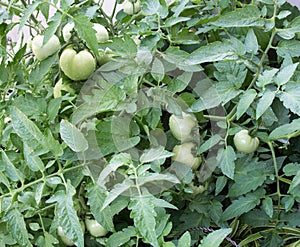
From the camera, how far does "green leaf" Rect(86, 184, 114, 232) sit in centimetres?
47

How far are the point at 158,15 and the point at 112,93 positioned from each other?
117 mm

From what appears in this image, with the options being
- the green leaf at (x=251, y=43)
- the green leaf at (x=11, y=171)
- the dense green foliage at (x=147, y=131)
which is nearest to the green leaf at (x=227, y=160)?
the dense green foliage at (x=147, y=131)

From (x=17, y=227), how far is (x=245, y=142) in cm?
26

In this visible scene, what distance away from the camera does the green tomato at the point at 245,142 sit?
0.54 m

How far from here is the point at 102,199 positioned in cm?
47

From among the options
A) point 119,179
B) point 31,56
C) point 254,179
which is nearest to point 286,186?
point 254,179

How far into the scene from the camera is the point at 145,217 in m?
0.41

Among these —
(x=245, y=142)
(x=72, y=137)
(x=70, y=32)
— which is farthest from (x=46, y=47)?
(x=245, y=142)

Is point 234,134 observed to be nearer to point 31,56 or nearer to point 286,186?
point 286,186

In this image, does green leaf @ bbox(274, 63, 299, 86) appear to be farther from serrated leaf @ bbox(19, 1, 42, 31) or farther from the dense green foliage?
serrated leaf @ bbox(19, 1, 42, 31)

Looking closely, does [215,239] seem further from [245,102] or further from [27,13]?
[27,13]

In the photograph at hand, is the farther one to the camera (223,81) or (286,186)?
(286,186)

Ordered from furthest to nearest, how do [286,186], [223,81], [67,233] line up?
[286,186] < [223,81] < [67,233]

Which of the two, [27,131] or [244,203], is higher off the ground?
[27,131]
